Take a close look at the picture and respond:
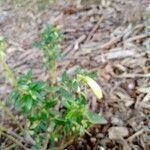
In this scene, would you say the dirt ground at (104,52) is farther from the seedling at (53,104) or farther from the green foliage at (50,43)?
the green foliage at (50,43)

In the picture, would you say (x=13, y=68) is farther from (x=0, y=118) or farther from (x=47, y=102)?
(x=47, y=102)

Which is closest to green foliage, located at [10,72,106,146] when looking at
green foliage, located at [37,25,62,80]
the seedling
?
the seedling

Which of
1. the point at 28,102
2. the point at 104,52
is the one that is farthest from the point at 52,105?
the point at 104,52

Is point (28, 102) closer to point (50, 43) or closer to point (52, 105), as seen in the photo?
point (52, 105)

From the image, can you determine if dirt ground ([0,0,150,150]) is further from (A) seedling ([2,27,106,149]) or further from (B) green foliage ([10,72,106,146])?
(B) green foliage ([10,72,106,146])

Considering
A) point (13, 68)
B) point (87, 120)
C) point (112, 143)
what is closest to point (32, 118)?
point (87, 120)

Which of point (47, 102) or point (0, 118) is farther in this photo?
point (0, 118)
